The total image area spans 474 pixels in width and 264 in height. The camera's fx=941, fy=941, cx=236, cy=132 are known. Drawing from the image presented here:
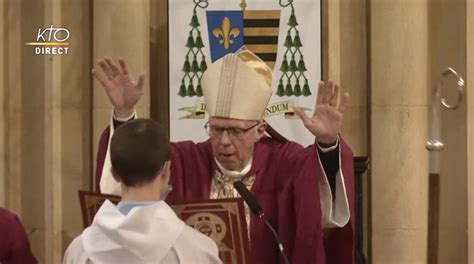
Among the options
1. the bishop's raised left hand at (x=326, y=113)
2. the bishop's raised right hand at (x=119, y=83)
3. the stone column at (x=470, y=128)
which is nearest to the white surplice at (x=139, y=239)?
the bishop's raised left hand at (x=326, y=113)

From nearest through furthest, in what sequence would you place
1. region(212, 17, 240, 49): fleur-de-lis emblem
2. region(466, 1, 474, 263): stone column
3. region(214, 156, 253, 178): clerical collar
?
region(214, 156, 253, 178): clerical collar → region(466, 1, 474, 263): stone column → region(212, 17, 240, 49): fleur-de-lis emblem

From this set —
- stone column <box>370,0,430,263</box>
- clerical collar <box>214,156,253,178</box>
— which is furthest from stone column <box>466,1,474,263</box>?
clerical collar <box>214,156,253,178</box>

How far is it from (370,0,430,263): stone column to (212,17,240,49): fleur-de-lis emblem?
86 cm

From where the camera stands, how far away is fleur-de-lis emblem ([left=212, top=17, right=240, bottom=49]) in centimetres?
564

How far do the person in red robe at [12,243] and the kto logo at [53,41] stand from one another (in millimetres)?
1955

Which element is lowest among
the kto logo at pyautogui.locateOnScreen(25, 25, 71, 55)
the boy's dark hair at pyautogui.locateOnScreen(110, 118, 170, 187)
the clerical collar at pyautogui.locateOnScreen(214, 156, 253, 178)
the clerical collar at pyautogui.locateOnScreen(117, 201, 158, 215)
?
the clerical collar at pyautogui.locateOnScreen(214, 156, 253, 178)

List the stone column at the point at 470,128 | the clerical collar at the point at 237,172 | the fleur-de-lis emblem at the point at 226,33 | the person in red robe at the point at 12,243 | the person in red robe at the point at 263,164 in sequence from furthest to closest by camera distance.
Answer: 1. the fleur-de-lis emblem at the point at 226,33
2. the stone column at the point at 470,128
3. the clerical collar at the point at 237,172
4. the person in red robe at the point at 12,243
5. the person in red robe at the point at 263,164

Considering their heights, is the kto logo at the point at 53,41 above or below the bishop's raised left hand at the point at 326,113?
above

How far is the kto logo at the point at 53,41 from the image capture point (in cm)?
570

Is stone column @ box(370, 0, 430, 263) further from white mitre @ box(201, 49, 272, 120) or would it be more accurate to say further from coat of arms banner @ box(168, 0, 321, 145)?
white mitre @ box(201, 49, 272, 120)

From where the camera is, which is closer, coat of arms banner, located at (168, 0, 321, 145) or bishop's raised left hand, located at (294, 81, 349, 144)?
bishop's raised left hand, located at (294, 81, 349, 144)

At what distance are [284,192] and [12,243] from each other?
1142mm

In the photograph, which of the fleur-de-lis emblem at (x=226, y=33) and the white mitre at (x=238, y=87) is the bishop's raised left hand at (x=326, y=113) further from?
the fleur-de-lis emblem at (x=226, y=33)

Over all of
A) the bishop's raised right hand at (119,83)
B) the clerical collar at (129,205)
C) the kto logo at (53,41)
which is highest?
the kto logo at (53,41)
